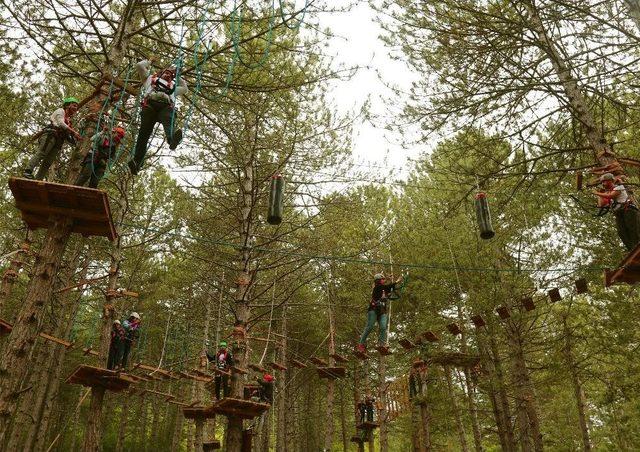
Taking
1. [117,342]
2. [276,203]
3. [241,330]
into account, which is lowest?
[117,342]

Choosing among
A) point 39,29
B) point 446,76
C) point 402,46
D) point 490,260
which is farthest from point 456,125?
point 39,29

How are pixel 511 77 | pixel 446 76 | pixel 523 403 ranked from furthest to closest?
pixel 523 403, pixel 446 76, pixel 511 77

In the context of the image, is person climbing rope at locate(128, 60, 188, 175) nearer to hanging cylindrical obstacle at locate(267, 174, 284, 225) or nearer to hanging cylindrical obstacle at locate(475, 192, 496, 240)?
hanging cylindrical obstacle at locate(267, 174, 284, 225)

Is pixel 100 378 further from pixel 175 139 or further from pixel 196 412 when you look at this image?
pixel 175 139

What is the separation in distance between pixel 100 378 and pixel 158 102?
4615mm

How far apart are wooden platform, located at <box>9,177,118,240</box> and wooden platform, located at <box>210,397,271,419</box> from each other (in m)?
3.50

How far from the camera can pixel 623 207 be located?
247 inches

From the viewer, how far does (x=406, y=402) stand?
1470 cm

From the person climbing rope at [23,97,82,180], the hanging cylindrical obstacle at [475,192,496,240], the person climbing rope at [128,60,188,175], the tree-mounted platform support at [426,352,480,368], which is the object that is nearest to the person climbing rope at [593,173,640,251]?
the hanging cylindrical obstacle at [475,192,496,240]

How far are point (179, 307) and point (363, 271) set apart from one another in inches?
265

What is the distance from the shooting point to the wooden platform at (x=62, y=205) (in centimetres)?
449

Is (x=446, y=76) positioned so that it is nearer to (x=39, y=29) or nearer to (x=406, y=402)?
(x=39, y=29)

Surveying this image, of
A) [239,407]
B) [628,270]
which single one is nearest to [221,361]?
[239,407]

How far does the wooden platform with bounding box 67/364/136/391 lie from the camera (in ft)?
23.3
